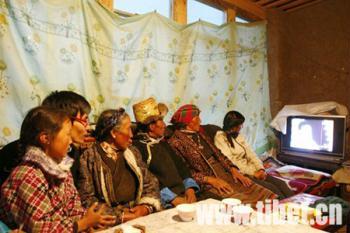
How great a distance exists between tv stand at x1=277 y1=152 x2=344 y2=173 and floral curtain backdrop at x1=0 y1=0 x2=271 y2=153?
1.68ft

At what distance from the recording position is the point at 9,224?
1188mm

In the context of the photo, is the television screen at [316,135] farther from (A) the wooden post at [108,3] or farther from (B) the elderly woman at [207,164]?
(A) the wooden post at [108,3]

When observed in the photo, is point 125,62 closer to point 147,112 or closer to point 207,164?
point 147,112

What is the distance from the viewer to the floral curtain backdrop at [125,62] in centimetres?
195

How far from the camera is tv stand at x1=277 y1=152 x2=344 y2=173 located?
10.1 ft

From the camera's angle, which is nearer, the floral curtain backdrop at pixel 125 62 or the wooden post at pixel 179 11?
the floral curtain backdrop at pixel 125 62

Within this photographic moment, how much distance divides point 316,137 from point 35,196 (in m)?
3.06

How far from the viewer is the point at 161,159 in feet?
7.22

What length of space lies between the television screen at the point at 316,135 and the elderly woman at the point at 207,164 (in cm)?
→ 115

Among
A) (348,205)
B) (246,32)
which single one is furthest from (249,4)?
(348,205)

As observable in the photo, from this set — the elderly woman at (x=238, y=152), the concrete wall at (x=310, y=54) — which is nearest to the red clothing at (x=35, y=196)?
the elderly woman at (x=238, y=152)

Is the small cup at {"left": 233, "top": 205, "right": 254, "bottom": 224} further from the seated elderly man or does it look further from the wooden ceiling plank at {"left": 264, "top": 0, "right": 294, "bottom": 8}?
the wooden ceiling plank at {"left": 264, "top": 0, "right": 294, "bottom": 8}

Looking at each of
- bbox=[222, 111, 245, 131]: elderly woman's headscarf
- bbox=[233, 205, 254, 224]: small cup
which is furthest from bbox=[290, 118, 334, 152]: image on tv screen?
bbox=[233, 205, 254, 224]: small cup

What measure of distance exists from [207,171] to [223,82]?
1.36 m
